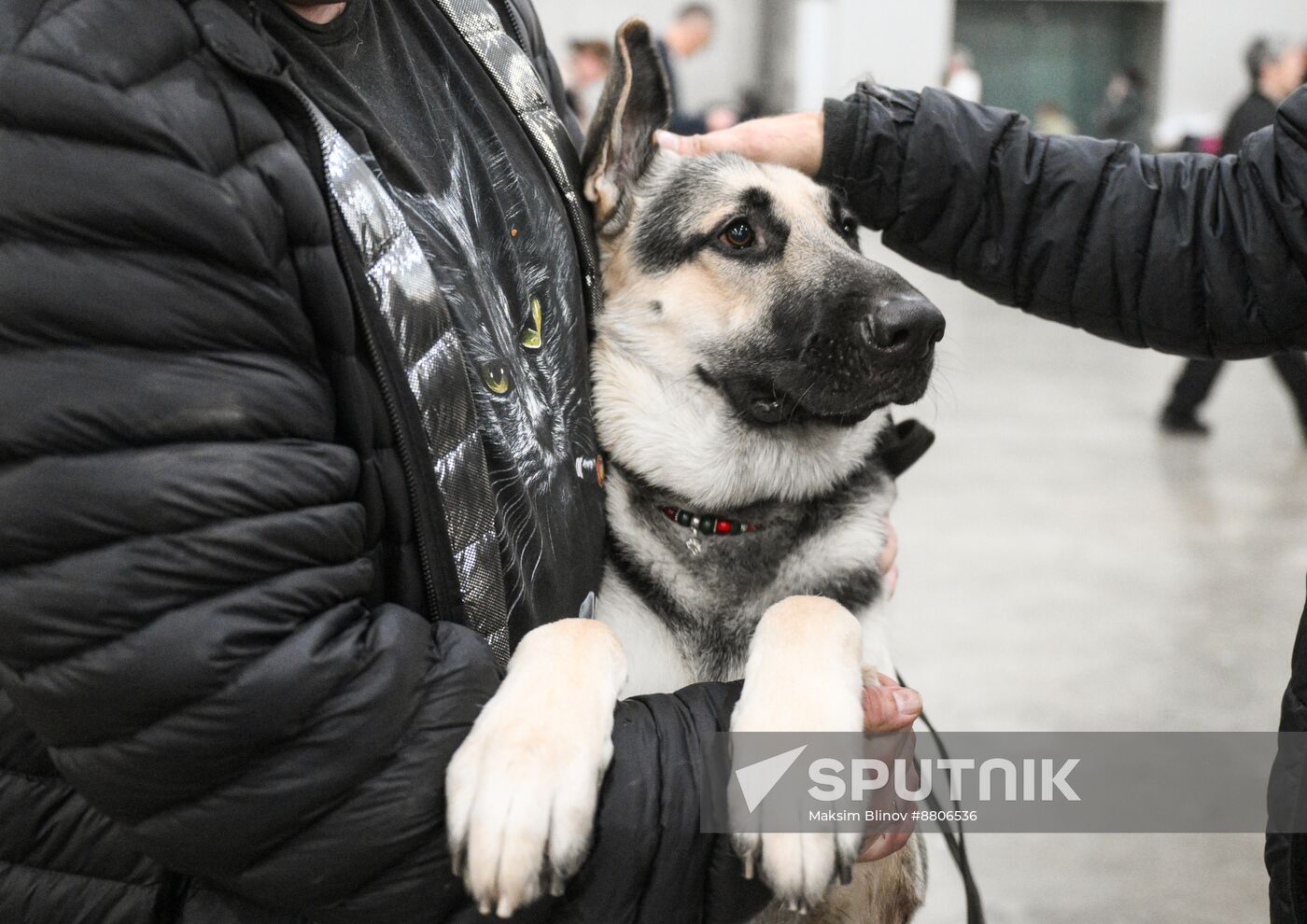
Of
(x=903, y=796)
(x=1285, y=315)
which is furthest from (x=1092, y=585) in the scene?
(x=903, y=796)

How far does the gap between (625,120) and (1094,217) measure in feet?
2.68

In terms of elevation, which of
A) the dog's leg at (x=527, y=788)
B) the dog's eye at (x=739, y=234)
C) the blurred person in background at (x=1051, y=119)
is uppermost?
the dog's eye at (x=739, y=234)

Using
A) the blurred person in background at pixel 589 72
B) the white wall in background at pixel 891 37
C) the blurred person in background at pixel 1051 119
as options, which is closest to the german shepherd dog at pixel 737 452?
the blurred person in background at pixel 589 72

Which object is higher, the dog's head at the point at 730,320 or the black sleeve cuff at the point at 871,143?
the black sleeve cuff at the point at 871,143

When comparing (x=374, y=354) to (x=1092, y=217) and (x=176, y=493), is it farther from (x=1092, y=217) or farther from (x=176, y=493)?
(x=1092, y=217)

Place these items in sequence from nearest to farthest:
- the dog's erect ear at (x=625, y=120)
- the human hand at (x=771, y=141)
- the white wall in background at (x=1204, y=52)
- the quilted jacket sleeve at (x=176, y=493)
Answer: the quilted jacket sleeve at (x=176, y=493) → the dog's erect ear at (x=625, y=120) → the human hand at (x=771, y=141) → the white wall in background at (x=1204, y=52)

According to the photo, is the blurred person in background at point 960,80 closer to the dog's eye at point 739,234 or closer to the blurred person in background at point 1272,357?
the blurred person in background at point 1272,357

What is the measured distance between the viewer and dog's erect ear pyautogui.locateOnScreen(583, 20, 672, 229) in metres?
1.82

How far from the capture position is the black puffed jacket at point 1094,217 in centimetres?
164

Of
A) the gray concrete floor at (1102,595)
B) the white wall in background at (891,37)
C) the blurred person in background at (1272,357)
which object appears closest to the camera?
the gray concrete floor at (1102,595)

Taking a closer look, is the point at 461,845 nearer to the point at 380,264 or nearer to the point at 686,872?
the point at 686,872

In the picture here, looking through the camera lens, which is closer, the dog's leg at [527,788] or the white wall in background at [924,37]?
the dog's leg at [527,788]

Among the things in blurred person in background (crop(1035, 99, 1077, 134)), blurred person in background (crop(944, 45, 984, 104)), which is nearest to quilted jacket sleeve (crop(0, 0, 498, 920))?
blurred person in background (crop(944, 45, 984, 104))

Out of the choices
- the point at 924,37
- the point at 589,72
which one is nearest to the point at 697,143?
the point at 589,72
